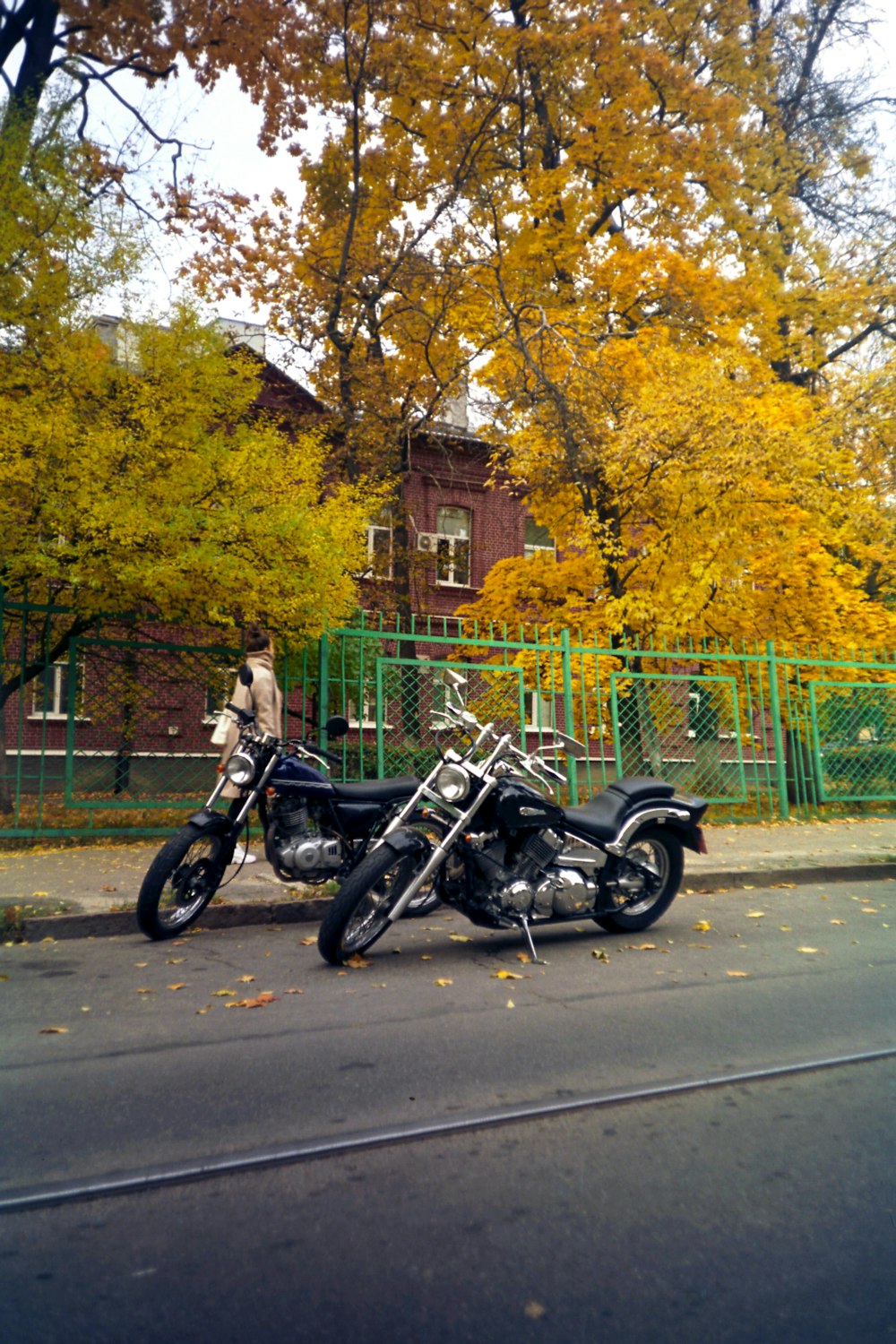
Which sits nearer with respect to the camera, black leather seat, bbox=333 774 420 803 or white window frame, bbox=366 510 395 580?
black leather seat, bbox=333 774 420 803

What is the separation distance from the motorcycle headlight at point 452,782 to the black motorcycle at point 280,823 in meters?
0.88

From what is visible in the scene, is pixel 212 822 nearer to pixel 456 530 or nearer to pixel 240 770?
pixel 240 770

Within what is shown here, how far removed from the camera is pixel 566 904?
6.41 metres

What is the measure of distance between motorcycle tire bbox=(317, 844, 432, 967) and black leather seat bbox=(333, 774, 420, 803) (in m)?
0.99

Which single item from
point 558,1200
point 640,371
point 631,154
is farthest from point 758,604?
point 558,1200

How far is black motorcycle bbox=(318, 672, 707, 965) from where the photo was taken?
19.4 feet

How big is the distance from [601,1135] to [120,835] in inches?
318

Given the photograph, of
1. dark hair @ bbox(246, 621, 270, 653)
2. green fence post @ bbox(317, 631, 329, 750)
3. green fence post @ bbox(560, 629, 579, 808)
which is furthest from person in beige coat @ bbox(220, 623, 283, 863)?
green fence post @ bbox(560, 629, 579, 808)

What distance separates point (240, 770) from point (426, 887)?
1.45 meters

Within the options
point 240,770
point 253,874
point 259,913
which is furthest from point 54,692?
point 240,770

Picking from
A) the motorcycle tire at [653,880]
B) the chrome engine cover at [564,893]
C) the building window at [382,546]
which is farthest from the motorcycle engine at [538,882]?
the building window at [382,546]

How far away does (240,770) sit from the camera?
22.2ft

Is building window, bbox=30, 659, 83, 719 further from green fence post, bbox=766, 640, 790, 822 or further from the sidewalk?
green fence post, bbox=766, 640, 790, 822

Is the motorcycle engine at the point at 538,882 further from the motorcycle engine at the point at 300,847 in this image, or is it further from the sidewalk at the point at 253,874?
the sidewalk at the point at 253,874
